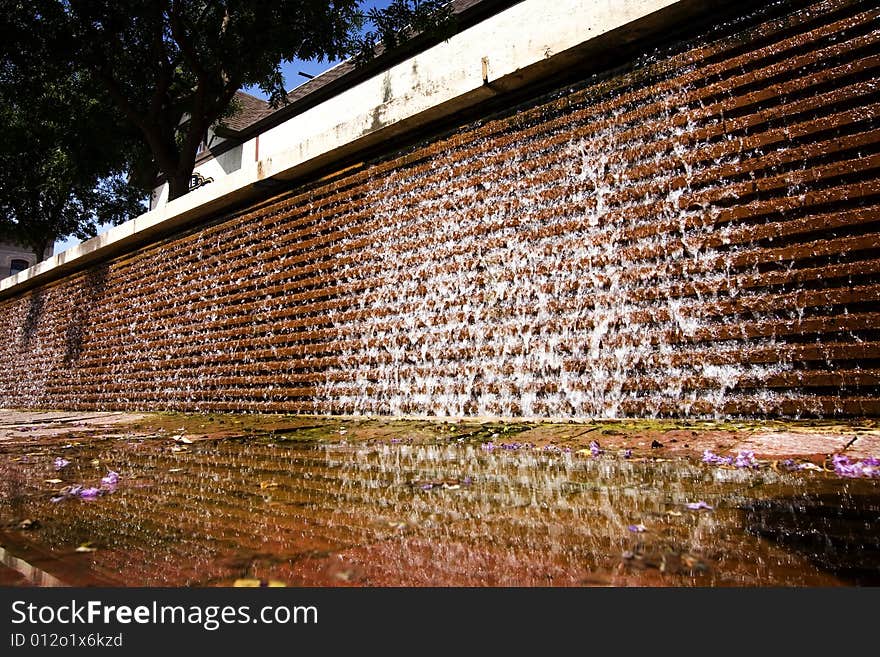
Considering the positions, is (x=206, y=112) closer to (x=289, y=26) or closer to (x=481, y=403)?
(x=289, y=26)

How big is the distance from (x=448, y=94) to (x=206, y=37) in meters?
8.57

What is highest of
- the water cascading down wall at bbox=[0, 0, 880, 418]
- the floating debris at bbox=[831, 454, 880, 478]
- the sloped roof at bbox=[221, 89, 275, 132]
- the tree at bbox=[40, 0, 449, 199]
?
the sloped roof at bbox=[221, 89, 275, 132]

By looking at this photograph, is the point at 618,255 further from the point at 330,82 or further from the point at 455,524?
the point at 330,82

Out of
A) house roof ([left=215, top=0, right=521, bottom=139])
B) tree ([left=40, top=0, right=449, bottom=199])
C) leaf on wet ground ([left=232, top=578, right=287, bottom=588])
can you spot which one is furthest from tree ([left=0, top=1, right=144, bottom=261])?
leaf on wet ground ([left=232, top=578, right=287, bottom=588])

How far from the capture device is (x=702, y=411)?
3.62 m

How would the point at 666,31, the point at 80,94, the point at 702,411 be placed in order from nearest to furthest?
the point at 702,411 < the point at 666,31 < the point at 80,94

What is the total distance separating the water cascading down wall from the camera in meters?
3.37

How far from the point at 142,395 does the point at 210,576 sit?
8449 millimetres

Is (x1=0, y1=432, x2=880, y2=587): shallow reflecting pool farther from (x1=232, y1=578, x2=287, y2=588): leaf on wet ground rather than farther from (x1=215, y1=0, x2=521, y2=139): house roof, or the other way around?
(x1=215, y1=0, x2=521, y2=139): house roof

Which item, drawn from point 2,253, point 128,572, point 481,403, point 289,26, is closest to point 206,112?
point 289,26

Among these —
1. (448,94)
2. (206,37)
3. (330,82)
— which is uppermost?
(330,82)

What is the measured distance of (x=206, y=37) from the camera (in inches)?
438

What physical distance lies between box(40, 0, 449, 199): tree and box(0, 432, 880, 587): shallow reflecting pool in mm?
9357

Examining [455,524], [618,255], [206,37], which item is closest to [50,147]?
[206,37]
